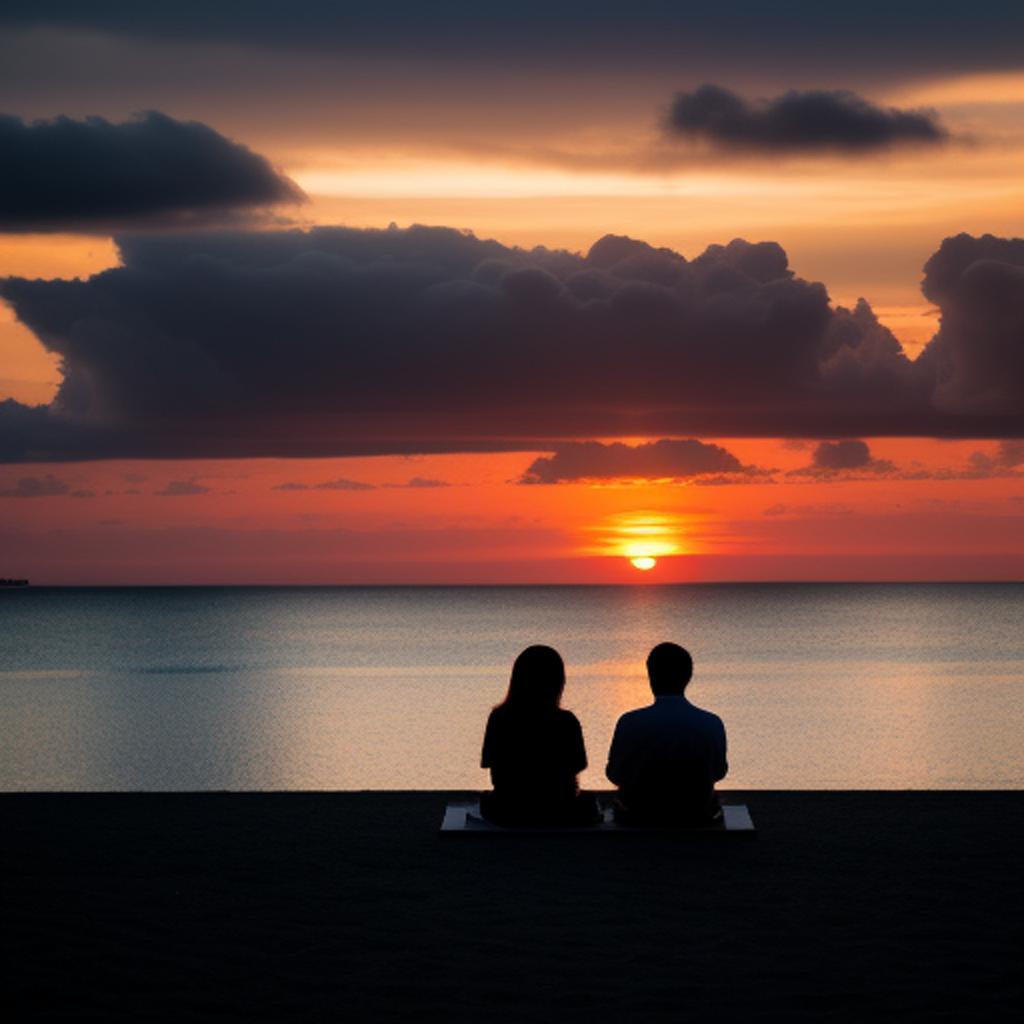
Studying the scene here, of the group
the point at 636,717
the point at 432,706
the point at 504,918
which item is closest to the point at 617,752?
the point at 636,717

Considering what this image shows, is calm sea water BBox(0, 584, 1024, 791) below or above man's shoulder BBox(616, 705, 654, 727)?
above

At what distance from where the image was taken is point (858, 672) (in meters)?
91.8

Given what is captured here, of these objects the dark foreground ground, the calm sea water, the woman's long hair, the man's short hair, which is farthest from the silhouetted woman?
the calm sea water

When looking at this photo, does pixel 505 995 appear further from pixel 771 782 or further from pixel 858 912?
pixel 771 782

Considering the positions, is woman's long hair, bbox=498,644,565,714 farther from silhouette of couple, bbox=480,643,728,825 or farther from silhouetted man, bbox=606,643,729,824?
silhouetted man, bbox=606,643,729,824

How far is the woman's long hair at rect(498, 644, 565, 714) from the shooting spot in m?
12.6

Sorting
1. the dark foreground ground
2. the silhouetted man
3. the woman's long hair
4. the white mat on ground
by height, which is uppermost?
the woman's long hair

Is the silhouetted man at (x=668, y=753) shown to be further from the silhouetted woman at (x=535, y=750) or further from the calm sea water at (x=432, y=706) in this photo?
the calm sea water at (x=432, y=706)

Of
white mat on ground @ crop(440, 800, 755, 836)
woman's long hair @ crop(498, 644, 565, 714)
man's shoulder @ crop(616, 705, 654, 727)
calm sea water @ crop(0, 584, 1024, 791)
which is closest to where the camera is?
woman's long hair @ crop(498, 644, 565, 714)

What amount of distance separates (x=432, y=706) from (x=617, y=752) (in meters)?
55.0

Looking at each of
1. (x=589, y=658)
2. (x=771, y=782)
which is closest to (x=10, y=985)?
(x=771, y=782)

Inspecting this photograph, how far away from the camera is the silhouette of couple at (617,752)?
12.6 meters

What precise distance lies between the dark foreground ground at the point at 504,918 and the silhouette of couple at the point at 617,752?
28 centimetres

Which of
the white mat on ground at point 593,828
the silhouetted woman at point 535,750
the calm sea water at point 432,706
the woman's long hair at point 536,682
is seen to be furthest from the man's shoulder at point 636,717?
the calm sea water at point 432,706
